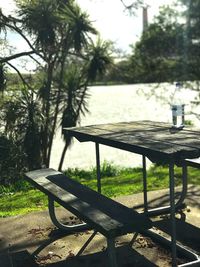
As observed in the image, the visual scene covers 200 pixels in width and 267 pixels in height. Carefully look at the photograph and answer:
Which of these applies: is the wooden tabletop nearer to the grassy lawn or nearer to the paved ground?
the paved ground

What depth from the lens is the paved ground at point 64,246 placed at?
3.18 m

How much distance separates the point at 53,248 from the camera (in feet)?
11.4

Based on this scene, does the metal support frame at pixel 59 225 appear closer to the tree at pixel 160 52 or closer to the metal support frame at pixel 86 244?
the metal support frame at pixel 86 244

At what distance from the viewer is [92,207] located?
295cm

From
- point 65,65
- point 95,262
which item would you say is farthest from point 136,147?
point 65,65

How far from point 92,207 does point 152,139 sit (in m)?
0.67

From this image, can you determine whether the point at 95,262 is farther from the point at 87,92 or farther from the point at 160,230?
the point at 87,92

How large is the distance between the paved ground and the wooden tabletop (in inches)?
29.7

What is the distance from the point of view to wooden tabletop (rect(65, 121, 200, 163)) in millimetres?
2684

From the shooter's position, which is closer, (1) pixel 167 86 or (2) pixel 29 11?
(2) pixel 29 11

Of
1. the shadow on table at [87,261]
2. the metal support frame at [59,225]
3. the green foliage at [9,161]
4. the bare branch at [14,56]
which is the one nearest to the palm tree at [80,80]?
the bare branch at [14,56]

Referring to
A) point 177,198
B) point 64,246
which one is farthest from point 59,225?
point 177,198

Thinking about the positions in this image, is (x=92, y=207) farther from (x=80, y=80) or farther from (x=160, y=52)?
(x=160, y=52)

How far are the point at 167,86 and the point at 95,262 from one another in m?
8.82
